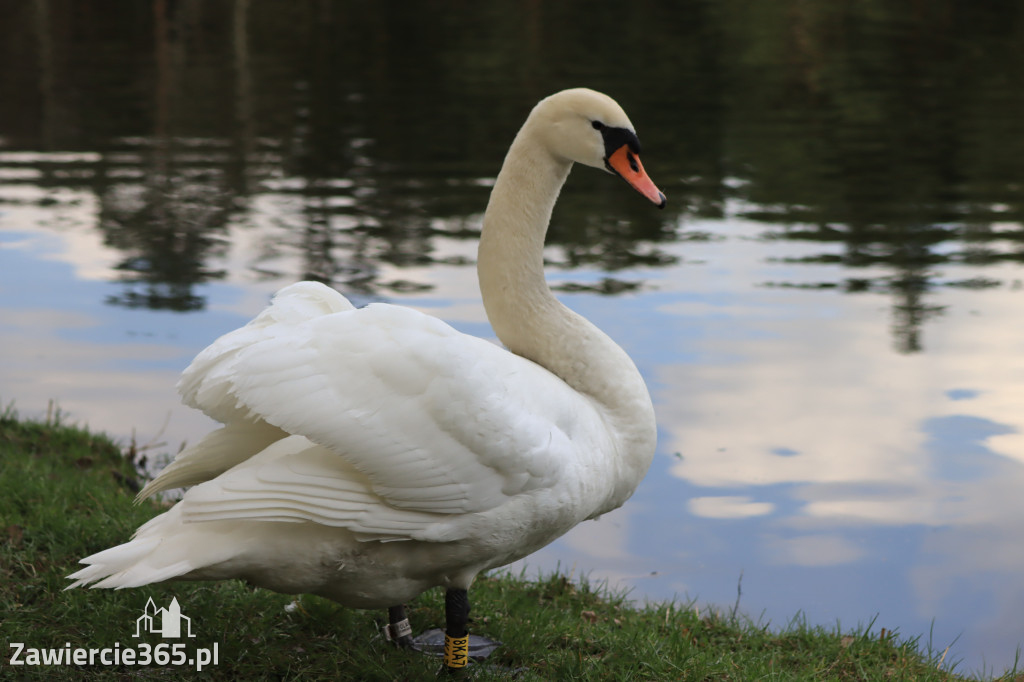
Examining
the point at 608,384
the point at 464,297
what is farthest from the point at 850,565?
the point at 464,297

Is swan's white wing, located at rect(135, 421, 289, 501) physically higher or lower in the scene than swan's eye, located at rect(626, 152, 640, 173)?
lower

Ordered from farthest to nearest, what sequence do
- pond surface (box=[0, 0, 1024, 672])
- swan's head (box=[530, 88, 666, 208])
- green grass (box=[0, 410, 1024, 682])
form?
pond surface (box=[0, 0, 1024, 672]) < swan's head (box=[530, 88, 666, 208]) < green grass (box=[0, 410, 1024, 682])

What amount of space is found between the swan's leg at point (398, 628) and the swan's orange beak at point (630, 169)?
1.95m

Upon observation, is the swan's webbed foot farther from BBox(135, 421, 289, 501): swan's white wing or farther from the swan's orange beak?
the swan's orange beak

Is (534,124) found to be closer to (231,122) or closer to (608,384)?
(608,384)

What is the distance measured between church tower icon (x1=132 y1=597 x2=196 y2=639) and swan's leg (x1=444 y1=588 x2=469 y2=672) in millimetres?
1057

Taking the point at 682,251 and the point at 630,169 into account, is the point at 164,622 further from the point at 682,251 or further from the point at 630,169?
the point at 682,251

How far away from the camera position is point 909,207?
14156 millimetres

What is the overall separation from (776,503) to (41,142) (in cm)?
1354

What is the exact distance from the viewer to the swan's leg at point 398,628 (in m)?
4.84

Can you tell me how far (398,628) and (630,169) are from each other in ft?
6.87

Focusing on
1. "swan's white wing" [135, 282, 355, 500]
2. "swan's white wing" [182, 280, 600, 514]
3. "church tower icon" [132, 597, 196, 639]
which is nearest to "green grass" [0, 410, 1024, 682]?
"church tower icon" [132, 597, 196, 639]

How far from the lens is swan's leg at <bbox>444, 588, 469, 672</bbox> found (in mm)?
4348

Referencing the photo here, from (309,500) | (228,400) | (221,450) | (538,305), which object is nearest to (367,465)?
(309,500)
